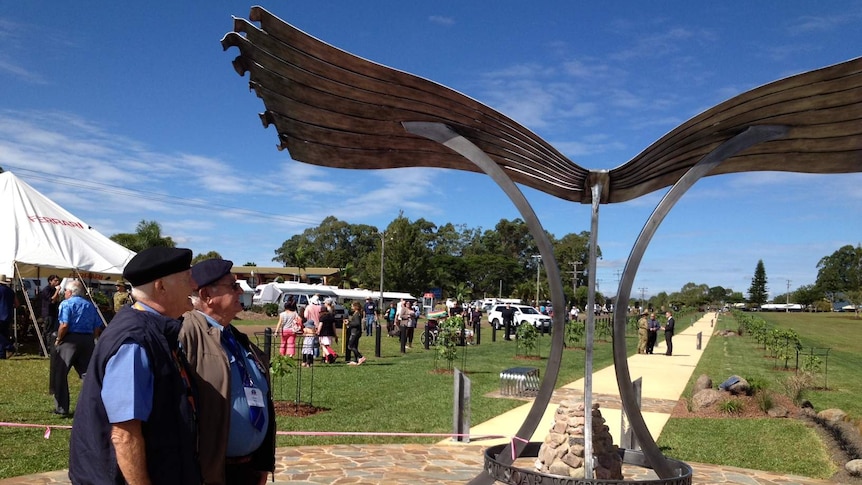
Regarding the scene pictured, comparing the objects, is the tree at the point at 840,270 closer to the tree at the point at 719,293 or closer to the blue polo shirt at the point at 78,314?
the tree at the point at 719,293

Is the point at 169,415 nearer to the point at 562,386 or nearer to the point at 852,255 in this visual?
the point at 562,386

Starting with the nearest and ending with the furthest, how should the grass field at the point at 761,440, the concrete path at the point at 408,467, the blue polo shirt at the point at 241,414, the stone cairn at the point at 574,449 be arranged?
the blue polo shirt at the point at 241,414 < the stone cairn at the point at 574,449 < the concrete path at the point at 408,467 < the grass field at the point at 761,440

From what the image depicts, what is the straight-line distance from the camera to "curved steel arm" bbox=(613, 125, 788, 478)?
5148 millimetres

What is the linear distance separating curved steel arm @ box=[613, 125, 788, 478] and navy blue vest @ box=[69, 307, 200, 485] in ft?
11.4

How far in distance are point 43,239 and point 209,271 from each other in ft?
49.1

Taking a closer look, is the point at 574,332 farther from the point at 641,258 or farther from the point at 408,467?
the point at 641,258

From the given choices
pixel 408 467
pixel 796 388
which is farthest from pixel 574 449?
pixel 796 388

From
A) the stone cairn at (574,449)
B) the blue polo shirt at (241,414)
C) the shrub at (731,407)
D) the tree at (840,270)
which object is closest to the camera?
the blue polo shirt at (241,414)

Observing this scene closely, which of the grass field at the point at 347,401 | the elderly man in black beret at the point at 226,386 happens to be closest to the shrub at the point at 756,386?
the grass field at the point at 347,401

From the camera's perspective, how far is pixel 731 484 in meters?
6.98

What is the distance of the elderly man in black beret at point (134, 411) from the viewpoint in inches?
95.9

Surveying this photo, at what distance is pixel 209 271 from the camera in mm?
3516

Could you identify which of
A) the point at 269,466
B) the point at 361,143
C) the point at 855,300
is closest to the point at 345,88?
the point at 361,143

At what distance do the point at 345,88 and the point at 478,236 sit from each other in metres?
104
